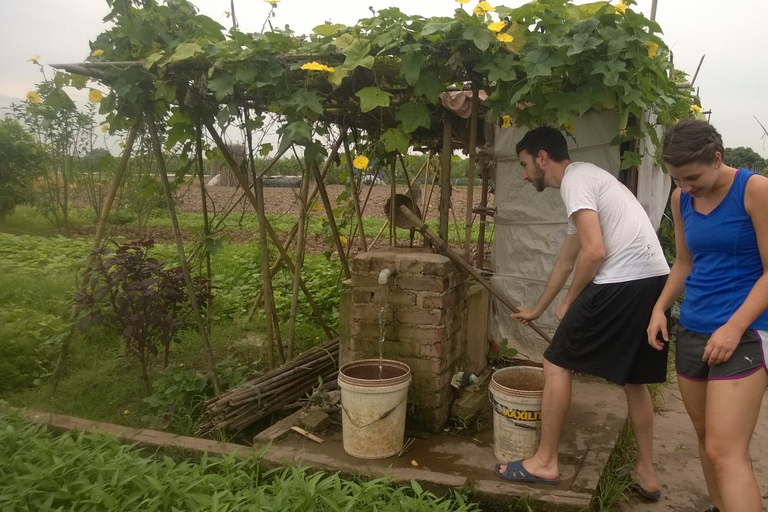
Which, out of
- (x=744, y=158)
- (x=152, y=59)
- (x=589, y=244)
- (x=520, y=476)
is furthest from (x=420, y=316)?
(x=744, y=158)

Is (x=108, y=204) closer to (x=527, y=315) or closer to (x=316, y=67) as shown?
(x=316, y=67)

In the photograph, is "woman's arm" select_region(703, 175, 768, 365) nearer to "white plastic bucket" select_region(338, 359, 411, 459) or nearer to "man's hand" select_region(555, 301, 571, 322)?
"man's hand" select_region(555, 301, 571, 322)

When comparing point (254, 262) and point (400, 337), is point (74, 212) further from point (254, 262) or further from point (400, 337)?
point (400, 337)

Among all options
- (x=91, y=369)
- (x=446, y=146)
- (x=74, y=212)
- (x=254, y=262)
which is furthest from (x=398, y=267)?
(x=74, y=212)

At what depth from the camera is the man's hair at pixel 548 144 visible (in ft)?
10.2

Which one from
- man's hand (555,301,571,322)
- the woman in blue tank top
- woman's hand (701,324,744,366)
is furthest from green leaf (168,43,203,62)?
woman's hand (701,324,744,366)

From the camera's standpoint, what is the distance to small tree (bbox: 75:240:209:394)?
3973 millimetres

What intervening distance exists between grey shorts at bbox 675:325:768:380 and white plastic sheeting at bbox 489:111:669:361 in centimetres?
246

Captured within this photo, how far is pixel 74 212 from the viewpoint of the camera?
42.5 ft

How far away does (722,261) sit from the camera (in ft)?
7.66

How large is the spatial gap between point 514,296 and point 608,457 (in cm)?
207

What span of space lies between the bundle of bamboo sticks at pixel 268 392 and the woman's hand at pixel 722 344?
271 cm

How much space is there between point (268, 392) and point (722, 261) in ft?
9.37

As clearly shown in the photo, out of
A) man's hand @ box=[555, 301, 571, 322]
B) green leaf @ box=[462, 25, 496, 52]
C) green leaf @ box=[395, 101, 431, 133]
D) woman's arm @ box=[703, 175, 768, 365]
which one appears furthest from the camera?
green leaf @ box=[395, 101, 431, 133]
